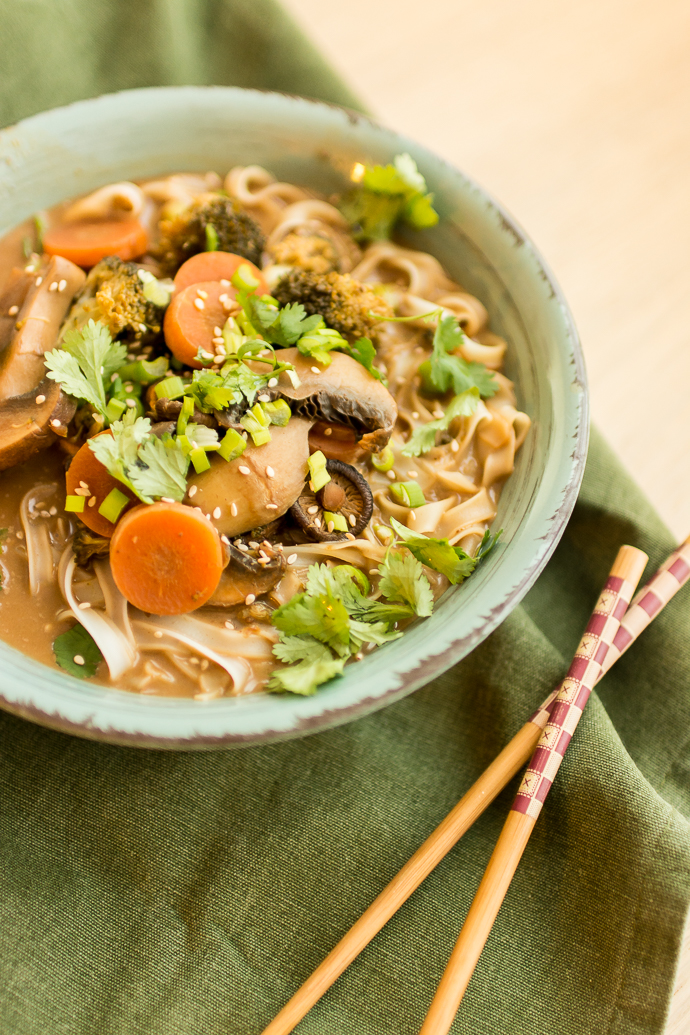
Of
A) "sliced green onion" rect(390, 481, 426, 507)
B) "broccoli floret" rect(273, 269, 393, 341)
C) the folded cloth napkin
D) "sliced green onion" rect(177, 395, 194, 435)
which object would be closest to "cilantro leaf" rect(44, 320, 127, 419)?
"sliced green onion" rect(177, 395, 194, 435)

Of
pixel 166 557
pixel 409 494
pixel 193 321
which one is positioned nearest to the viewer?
pixel 166 557

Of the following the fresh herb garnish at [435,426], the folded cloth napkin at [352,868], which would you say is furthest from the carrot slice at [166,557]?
the fresh herb garnish at [435,426]

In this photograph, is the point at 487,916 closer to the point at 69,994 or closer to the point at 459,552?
the point at 459,552

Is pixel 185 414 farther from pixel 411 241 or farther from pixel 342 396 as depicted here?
pixel 411 241

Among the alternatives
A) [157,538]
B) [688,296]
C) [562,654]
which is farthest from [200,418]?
[688,296]

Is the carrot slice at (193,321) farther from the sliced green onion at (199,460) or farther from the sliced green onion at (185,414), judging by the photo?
the sliced green onion at (199,460)

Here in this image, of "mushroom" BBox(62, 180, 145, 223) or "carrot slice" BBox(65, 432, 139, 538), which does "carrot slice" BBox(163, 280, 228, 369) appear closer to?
"carrot slice" BBox(65, 432, 139, 538)

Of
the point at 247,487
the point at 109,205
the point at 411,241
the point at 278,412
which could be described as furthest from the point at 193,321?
the point at 411,241
